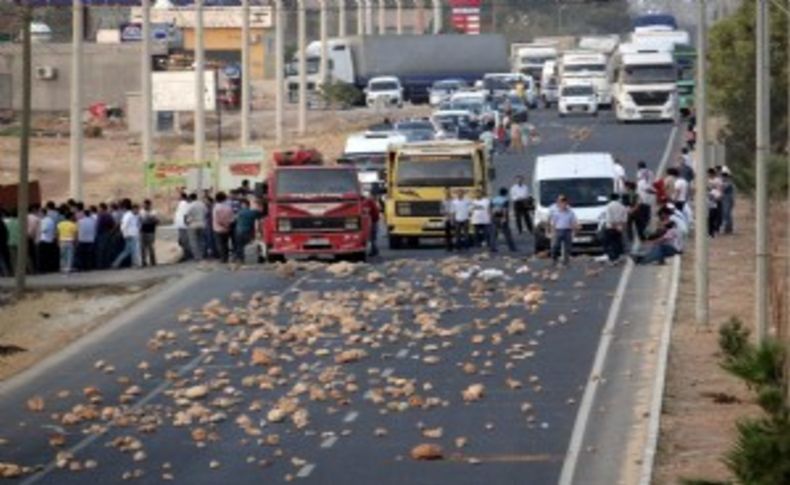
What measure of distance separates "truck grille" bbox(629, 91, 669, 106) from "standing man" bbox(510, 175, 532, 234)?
4254cm

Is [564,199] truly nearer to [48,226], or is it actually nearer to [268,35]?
[48,226]

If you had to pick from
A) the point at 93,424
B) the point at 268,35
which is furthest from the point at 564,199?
the point at 268,35

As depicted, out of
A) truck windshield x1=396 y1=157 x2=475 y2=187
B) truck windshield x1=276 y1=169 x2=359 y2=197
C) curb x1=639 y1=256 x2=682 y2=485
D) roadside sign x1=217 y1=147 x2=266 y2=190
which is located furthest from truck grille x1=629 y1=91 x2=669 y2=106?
curb x1=639 y1=256 x2=682 y2=485

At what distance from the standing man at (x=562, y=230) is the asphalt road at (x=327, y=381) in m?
0.52

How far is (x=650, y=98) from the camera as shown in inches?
4050

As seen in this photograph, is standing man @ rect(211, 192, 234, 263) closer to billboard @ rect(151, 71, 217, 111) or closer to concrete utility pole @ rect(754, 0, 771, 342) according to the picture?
concrete utility pole @ rect(754, 0, 771, 342)

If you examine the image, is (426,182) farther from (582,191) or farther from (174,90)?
(174,90)

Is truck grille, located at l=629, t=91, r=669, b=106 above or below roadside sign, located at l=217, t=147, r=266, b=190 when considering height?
above

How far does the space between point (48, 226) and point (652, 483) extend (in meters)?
28.5

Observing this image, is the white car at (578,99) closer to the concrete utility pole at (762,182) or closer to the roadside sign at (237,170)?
the roadside sign at (237,170)

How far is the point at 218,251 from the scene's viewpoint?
2076 inches

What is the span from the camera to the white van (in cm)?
5347

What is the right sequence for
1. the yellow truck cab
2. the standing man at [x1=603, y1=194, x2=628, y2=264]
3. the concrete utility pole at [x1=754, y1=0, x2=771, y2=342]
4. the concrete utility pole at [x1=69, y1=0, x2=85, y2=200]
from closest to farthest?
the concrete utility pole at [x1=754, y1=0, x2=771, y2=342], the standing man at [x1=603, y1=194, x2=628, y2=264], the yellow truck cab, the concrete utility pole at [x1=69, y1=0, x2=85, y2=200]

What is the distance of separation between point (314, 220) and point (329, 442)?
23.5 m
